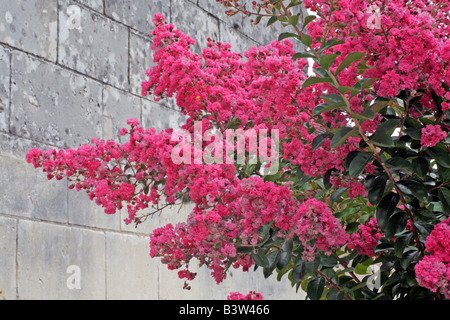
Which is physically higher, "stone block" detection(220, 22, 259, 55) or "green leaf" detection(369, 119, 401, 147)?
"stone block" detection(220, 22, 259, 55)

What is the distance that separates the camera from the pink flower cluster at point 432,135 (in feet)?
4.53

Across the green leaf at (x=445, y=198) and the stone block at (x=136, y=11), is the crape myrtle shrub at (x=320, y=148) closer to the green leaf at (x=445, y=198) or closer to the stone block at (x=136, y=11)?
the green leaf at (x=445, y=198)

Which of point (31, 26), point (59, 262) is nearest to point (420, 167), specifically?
point (59, 262)

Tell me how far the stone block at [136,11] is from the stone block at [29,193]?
2.72 feet

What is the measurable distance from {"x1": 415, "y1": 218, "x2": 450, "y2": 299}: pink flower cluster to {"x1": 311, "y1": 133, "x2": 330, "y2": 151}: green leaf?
0.36 meters

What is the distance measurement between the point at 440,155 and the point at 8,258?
142 centimetres

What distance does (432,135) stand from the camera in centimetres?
139

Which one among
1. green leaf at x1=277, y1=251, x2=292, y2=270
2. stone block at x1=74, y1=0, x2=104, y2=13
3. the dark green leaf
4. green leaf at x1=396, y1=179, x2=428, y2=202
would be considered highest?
stone block at x1=74, y1=0, x2=104, y2=13

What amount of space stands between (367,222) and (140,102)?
131cm

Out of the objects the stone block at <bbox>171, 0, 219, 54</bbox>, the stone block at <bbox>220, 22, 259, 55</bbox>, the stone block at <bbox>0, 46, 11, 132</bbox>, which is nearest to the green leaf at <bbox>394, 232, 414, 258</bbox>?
the stone block at <bbox>0, 46, 11, 132</bbox>

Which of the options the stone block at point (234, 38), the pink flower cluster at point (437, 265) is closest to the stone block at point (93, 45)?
the stone block at point (234, 38)

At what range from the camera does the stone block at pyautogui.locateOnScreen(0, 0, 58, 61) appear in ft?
7.02

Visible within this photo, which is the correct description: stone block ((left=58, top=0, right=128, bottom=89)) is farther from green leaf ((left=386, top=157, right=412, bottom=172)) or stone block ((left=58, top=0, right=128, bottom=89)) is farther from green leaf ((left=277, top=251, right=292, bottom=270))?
green leaf ((left=386, top=157, right=412, bottom=172))

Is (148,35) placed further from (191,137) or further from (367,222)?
(367,222)
